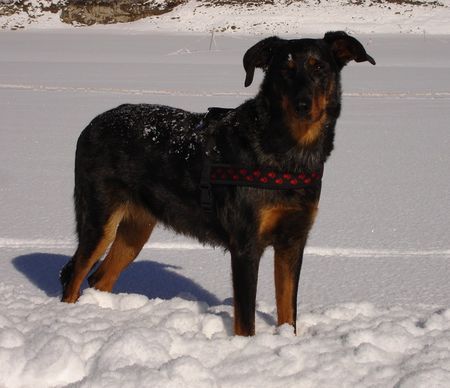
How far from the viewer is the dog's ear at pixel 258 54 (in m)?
3.22

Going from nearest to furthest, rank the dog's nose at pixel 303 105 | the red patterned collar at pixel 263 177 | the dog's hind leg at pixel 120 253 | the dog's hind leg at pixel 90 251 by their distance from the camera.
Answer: the dog's nose at pixel 303 105 < the red patterned collar at pixel 263 177 < the dog's hind leg at pixel 90 251 < the dog's hind leg at pixel 120 253

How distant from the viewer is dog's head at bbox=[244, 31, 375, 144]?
2945 mm

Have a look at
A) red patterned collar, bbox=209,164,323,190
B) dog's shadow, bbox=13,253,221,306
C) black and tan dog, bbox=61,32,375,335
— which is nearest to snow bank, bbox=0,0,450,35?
dog's shadow, bbox=13,253,221,306

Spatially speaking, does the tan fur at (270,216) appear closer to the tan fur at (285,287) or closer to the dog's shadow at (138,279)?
the tan fur at (285,287)

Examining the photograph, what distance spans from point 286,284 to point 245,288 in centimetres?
29

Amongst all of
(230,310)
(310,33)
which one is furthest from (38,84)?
(310,33)

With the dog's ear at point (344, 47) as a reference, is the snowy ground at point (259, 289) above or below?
below

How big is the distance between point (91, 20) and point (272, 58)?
28.5 m

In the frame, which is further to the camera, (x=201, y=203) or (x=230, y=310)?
(x=230, y=310)

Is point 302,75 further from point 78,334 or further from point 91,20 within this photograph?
point 91,20

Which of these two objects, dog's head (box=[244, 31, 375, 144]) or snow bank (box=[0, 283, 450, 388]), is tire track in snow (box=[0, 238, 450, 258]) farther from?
dog's head (box=[244, 31, 375, 144])

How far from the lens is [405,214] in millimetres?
5445

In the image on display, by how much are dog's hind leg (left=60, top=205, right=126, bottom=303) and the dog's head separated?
1.12 m

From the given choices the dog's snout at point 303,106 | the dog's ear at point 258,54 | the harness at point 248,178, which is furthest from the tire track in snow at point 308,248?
the dog's snout at point 303,106
